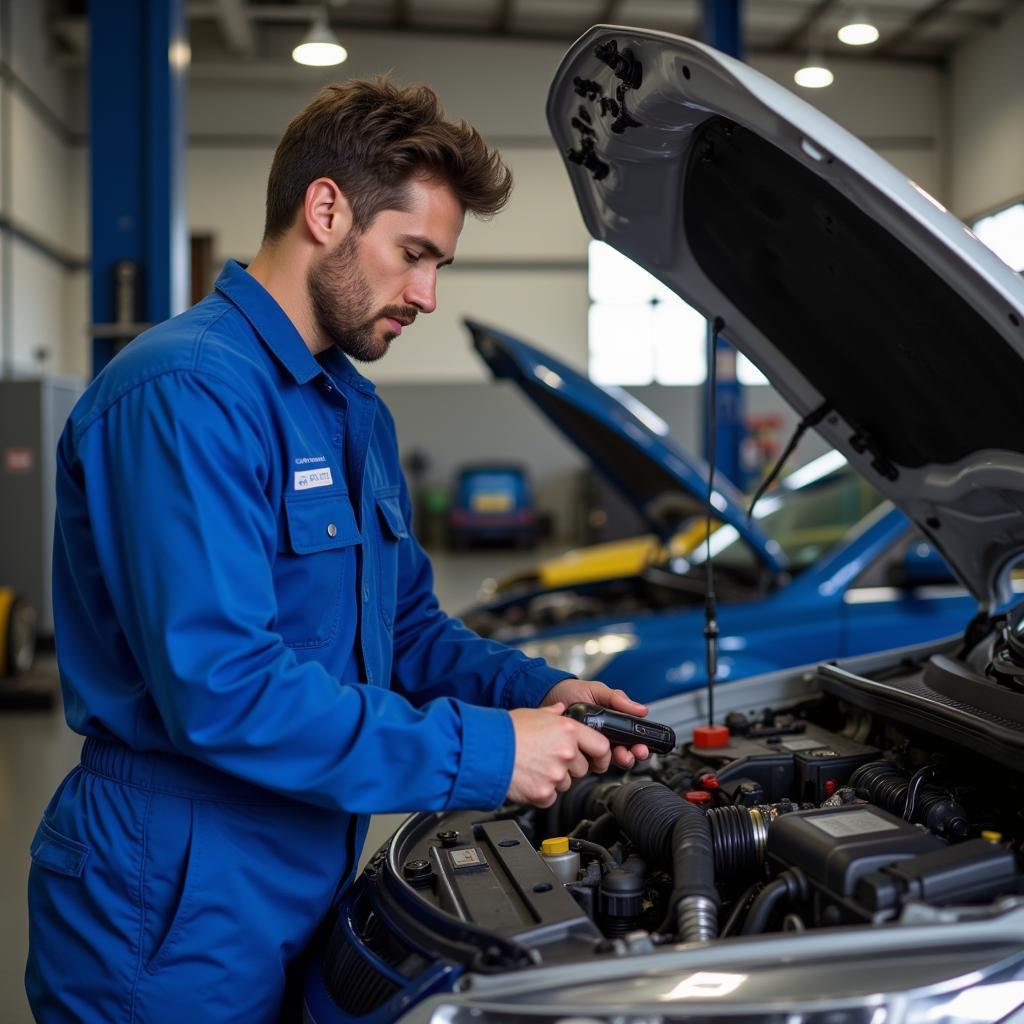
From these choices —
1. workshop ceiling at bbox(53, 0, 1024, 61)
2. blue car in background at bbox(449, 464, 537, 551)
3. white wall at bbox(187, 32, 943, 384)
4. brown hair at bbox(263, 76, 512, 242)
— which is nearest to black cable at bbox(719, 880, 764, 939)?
brown hair at bbox(263, 76, 512, 242)

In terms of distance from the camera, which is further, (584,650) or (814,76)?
(814,76)

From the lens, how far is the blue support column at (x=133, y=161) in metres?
4.77

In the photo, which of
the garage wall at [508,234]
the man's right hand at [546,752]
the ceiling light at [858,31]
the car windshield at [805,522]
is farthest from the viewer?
the garage wall at [508,234]

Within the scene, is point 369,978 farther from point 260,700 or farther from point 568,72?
point 568,72

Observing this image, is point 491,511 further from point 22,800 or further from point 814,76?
point 22,800

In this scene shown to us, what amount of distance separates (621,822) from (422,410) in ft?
45.2

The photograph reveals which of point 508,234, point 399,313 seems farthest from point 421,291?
point 508,234

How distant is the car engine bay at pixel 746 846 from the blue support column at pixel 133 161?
3465 mm

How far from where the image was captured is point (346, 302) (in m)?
1.61

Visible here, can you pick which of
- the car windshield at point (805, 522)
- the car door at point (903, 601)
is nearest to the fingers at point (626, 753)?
the car door at point (903, 601)

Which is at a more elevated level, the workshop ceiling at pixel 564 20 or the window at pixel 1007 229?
the workshop ceiling at pixel 564 20

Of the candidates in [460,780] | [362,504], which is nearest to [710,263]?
[362,504]

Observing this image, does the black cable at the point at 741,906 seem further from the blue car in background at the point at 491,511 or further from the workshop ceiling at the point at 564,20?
the workshop ceiling at the point at 564,20

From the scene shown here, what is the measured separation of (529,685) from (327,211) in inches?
32.4
